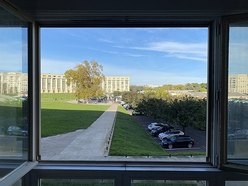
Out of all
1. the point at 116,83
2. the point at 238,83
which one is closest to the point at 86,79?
the point at 116,83

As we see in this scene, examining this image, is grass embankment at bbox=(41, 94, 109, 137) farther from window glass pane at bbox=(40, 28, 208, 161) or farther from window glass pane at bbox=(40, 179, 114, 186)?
window glass pane at bbox=(40, 179, 114, 186)

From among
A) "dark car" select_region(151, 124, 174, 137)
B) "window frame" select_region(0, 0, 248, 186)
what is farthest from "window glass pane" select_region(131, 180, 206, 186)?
"dark car" select_region(151, 124, 174, 137)

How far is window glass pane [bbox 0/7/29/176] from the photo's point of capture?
2.88 metres

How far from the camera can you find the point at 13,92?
10.2 ft

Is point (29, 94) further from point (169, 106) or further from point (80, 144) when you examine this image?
point (169, 106)

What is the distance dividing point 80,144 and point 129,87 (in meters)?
0.84

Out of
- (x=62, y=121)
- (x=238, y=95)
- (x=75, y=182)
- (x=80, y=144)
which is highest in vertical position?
(x=238, y=95)

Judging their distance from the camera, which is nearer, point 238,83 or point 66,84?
point 238,83

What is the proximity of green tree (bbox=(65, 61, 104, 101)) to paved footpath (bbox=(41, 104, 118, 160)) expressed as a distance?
0.32 meters

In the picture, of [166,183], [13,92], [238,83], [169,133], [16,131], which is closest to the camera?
[13,92]

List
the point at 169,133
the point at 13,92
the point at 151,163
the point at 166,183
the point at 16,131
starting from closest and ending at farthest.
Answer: the point at 13,92, the point at 16,131, the point at 166,183, the point at 151,163, the point at 169,133

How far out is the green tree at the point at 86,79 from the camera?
147 inches

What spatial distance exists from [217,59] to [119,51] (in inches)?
41.5

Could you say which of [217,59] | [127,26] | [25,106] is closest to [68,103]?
[25,106]
